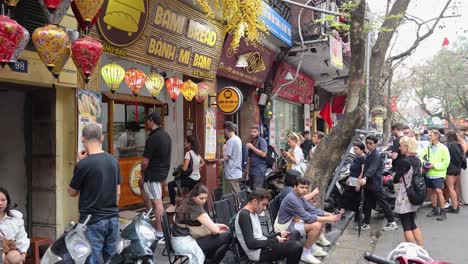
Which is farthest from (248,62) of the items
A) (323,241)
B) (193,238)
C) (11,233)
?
(11,233)

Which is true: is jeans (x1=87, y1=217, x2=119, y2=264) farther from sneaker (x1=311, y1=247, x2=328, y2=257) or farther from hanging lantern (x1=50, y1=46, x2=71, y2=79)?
sneaker (x1=311, y1=247, x2=328, y2=257)

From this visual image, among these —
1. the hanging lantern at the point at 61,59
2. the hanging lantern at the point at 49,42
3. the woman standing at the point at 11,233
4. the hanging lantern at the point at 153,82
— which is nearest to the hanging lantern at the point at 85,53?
the hanging lantern at the point at 61,59

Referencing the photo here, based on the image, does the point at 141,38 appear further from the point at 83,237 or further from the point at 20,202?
the point at 83,237

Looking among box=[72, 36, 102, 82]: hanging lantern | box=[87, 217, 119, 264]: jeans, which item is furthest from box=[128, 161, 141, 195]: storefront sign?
box=[87, 217, 119, 264]: jeans

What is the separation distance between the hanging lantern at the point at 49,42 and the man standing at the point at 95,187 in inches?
33.5

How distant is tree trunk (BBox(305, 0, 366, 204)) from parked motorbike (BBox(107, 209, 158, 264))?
3.04 metres

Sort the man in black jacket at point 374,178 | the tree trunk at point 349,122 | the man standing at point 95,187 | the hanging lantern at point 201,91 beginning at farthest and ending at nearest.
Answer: the hanging lantern at point 201,91
the man in black jacket at point 374,178
the tree trunk at point 349,122
the man standing at point 95,187

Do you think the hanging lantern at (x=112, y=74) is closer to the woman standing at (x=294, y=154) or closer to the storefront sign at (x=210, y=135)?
the storefront sign at (x=210, y=135)

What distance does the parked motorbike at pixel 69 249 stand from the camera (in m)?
3.67

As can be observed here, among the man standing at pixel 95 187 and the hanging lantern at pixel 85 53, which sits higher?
the hanging lantern at pixel 85 53

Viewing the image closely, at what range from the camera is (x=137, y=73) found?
21.7 feet

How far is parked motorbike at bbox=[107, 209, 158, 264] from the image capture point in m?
4.30

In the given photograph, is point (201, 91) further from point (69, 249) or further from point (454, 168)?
point (454, 168)

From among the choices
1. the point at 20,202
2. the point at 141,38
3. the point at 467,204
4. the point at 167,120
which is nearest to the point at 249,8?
the point at 141,38
